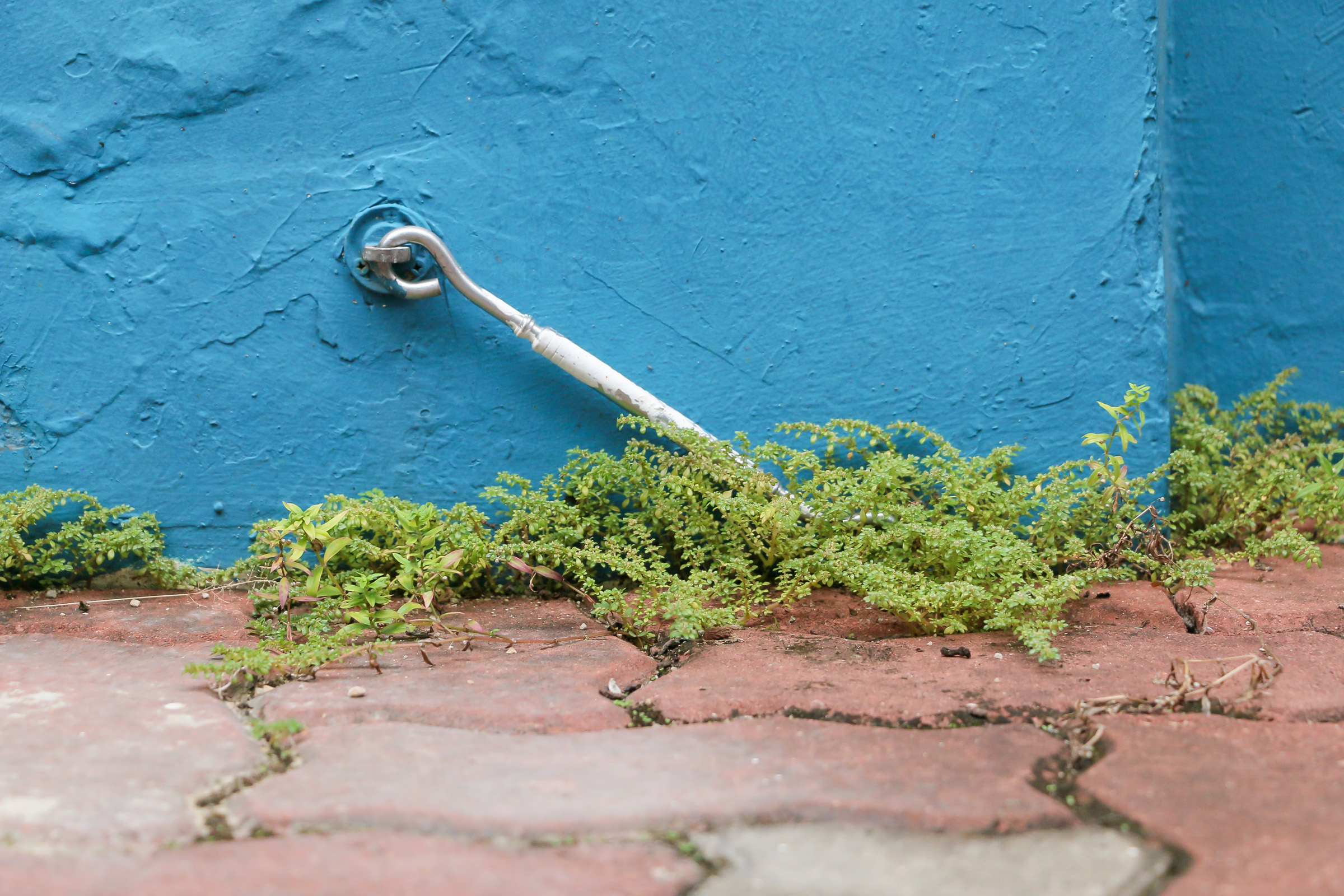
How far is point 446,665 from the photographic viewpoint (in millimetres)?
2127

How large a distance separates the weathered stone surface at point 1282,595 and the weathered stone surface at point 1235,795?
1.98 ft

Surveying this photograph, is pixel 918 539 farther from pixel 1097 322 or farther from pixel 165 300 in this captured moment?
pixel 165 300

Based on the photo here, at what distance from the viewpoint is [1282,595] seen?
2398 millimetres

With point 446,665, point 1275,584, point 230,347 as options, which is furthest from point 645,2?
point 1275,584

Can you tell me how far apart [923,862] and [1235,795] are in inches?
20.4

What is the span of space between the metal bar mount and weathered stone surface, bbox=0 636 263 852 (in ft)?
3.41

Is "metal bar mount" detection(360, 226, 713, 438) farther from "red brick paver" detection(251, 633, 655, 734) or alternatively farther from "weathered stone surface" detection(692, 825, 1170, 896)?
"weathered stone surface" detection(692, 825, 1170, 896)

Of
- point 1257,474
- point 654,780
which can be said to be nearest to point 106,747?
point 654,780

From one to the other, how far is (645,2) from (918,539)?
155cm

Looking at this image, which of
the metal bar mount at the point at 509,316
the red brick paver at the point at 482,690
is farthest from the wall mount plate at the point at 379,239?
the red brick paver at the point at 482,690

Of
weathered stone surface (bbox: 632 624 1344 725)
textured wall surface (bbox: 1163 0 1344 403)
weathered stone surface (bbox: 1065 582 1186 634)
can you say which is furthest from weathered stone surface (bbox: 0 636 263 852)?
textured wall surface (bbox: 1163 0 1344 403)

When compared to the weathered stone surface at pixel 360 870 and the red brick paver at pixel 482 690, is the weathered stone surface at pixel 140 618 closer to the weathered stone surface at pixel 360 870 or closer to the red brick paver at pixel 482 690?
the red brick paver at pixel 482 690

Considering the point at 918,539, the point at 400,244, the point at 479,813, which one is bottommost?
the point at 479,813

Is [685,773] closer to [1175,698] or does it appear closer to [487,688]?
[487,688]
